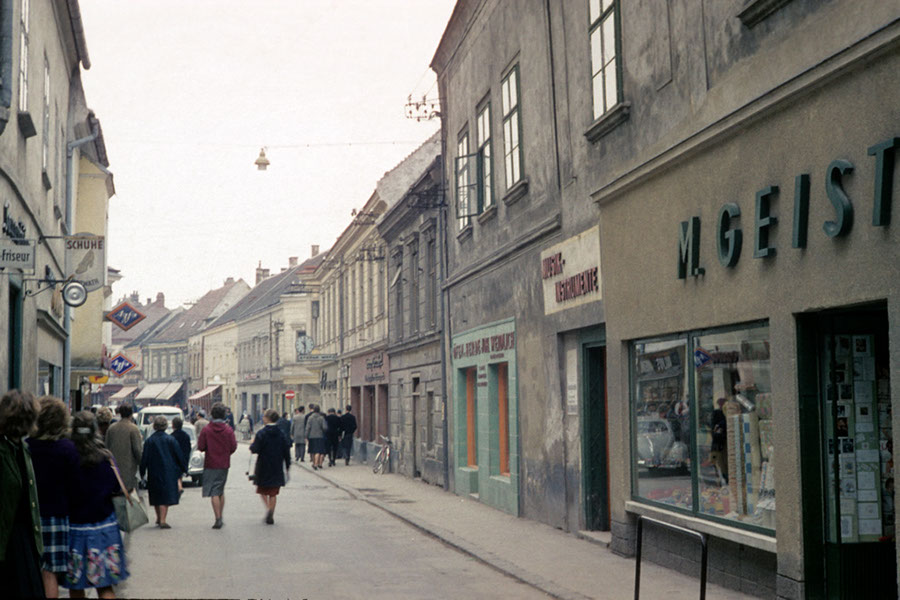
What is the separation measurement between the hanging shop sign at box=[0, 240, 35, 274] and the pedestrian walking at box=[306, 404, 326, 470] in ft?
67.2

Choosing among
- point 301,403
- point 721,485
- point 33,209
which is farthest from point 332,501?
point 301,403

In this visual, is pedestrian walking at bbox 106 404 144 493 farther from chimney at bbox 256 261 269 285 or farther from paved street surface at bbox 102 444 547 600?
chimney at bbox 256 261 269 285

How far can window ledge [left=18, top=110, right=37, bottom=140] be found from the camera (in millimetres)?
12750

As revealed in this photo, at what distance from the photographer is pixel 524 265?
1591 cm

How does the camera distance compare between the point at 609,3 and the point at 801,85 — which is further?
the point at 609,3

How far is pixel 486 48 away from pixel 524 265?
4.66 meters

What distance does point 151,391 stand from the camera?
9569cm

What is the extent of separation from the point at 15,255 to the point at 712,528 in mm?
7246

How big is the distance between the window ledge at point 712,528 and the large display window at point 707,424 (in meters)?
0.10

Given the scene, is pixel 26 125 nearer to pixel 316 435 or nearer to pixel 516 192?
pixel 516 192

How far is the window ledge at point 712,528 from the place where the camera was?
28.2ft

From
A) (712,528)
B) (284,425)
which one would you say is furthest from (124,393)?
(712,528)

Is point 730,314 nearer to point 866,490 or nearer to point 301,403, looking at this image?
point 866,490

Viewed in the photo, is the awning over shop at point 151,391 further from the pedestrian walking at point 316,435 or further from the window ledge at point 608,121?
the window ledge at point 608,121
